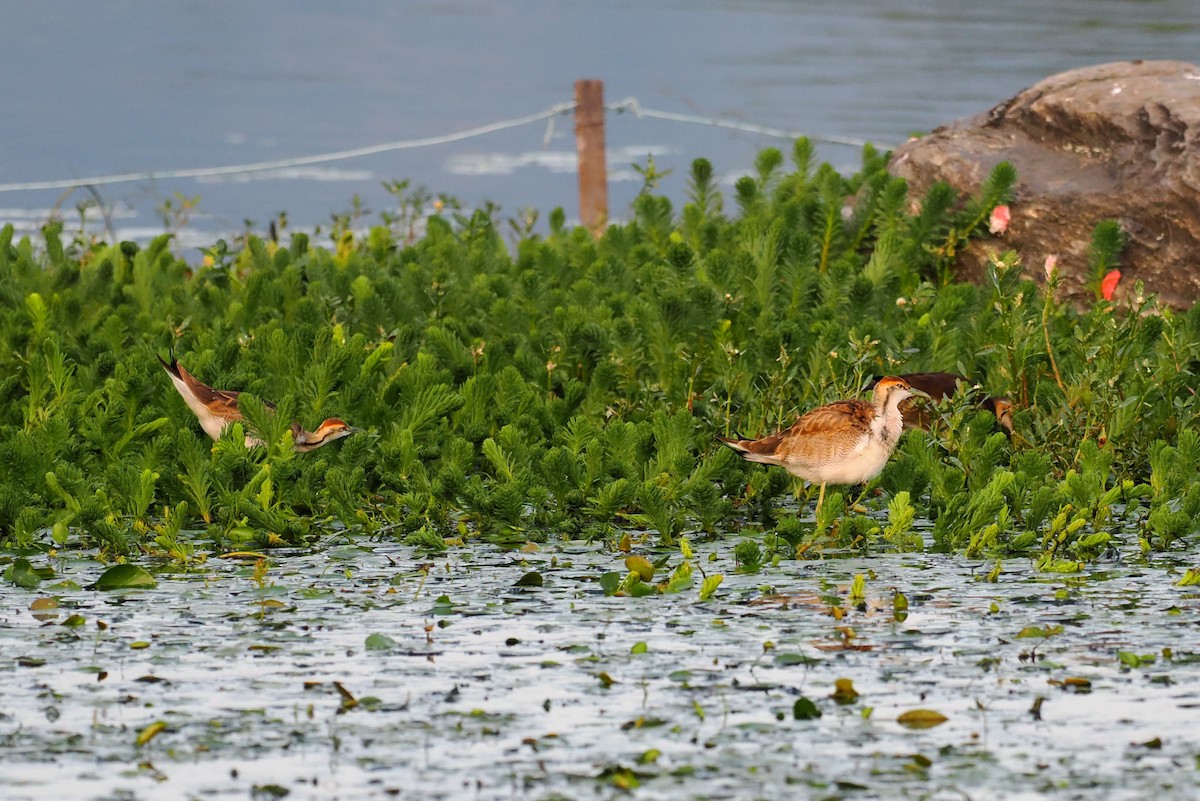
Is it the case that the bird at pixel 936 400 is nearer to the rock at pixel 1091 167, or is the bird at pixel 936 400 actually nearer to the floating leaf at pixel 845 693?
the rock at pixel 1091 167

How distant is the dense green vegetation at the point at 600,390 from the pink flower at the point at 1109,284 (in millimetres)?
343

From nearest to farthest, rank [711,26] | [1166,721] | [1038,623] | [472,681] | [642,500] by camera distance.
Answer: [1166,721] → [472,681] → [1038,623] → [642,500] → [711,26]

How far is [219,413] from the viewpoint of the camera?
8258 mm

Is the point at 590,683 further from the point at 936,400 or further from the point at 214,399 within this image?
the point at 936,400

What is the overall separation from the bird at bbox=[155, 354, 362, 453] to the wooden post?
25.1ft

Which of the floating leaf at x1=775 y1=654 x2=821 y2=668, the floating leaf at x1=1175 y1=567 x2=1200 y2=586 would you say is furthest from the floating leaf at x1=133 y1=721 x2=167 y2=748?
the floating leaf at x1=1175 y1=567 x2=1200 y2=586

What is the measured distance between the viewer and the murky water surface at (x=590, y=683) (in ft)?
15.9

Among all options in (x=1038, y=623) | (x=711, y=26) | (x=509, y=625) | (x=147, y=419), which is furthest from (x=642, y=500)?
(x=711, y=26)

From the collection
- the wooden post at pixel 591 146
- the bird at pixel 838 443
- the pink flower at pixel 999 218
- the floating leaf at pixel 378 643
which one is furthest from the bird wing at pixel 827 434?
the wooden post at pixel 591 146

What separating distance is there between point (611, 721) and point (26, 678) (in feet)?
5.58

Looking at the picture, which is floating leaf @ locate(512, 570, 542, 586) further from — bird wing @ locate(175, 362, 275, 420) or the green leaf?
bird wing @ locate(175, 362, 275, 420)

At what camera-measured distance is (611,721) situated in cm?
527

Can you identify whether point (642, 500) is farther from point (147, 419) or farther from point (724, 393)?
point (147, 419)

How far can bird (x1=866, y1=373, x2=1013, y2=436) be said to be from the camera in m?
8.74
